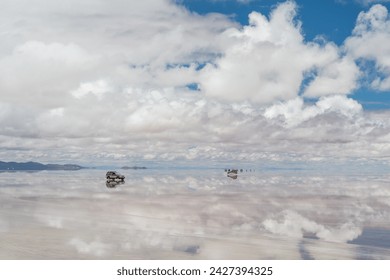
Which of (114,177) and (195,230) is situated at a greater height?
(114,177)

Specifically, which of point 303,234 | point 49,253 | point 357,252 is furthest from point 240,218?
point 49,253

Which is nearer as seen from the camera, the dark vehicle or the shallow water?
the shallow water

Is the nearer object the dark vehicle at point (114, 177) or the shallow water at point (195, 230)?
the shallow water at point (195, 230)

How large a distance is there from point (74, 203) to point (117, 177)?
85092 millimetres

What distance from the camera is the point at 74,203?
6925 cm

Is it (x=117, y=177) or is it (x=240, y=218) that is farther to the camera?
(x=117, y=177)

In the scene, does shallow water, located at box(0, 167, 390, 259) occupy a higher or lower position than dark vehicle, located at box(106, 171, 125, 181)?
lower

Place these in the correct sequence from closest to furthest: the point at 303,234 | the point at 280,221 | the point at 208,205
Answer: the point at 303,234, the point at 280,221, the point at 208,205

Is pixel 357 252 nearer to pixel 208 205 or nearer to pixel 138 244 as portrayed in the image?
pixel 138 244

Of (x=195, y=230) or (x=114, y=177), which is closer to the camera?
(x=195, y=230)

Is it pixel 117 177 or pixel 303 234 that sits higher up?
pixel 117 177

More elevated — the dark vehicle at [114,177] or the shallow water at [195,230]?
the dark vehicle at [114,177]
